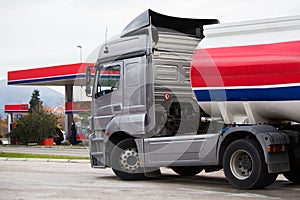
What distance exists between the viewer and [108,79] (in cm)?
1330

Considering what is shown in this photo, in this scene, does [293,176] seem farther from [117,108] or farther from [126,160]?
[117,108]

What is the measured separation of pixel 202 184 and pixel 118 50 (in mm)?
3546

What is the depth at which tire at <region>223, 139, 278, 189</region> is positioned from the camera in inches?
398

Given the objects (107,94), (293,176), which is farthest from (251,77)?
(107,94)

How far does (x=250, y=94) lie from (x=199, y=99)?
120 centimetres

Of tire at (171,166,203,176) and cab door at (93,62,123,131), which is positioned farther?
tire at (171,166,203,176)

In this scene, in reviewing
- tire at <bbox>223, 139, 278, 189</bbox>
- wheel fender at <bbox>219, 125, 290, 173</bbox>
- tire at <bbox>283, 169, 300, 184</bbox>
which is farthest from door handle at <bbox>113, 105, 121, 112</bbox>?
tire at <bbox>283, 169, 300, 184</bbox>

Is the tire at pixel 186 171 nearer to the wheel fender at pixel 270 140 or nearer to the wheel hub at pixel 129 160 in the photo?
the wheel hub at pixel 129 160

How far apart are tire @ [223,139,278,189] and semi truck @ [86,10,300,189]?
18 mm

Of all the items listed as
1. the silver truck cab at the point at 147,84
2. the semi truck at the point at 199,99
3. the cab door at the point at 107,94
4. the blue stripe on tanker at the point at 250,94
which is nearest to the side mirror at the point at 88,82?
the semi truck at the point at 199,99

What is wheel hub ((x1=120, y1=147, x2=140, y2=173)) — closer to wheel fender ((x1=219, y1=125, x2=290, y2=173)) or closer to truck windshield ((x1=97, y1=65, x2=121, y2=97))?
truck windshield ((x1=97, y1=65, x2=121, y2=97))

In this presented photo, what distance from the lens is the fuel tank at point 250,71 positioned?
9859mm

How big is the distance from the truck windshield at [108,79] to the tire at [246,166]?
11.3 feet

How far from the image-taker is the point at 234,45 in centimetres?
1066
